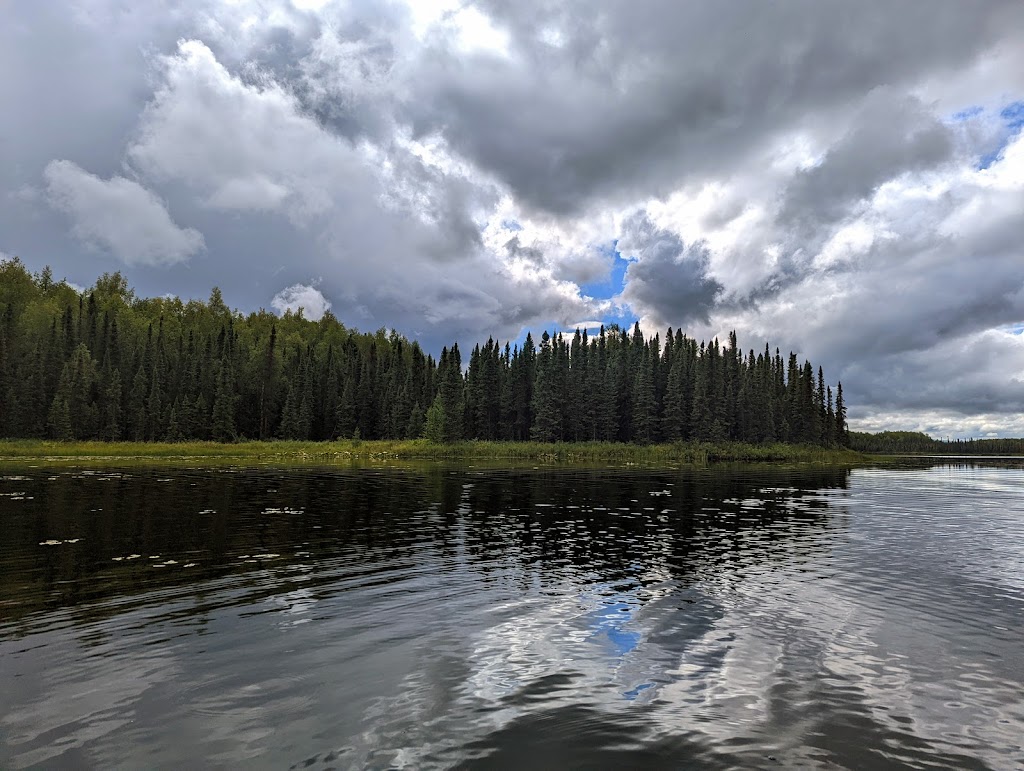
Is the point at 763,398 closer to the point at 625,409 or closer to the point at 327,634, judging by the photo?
the point at 625,409

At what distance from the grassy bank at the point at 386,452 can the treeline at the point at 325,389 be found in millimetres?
13930

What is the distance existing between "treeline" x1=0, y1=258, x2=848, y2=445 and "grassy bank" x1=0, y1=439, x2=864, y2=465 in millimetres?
13930

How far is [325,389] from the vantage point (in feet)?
534

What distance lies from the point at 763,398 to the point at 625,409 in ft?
158

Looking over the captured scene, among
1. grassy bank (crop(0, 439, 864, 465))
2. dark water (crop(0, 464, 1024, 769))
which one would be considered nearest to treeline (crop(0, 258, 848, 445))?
grassy bank (crop(0, 439, 864, 465))

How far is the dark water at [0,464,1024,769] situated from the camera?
8117 mm

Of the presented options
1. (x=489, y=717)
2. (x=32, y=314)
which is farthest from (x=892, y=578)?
(x=32, y=314)

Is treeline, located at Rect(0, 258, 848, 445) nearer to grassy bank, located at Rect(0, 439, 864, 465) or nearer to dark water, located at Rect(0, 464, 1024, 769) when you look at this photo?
grassy bank, located at Rect(0, 439, 864, 465)

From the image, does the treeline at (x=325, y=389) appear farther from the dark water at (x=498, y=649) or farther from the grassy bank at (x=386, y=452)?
the dark water at (x=498, y=649)

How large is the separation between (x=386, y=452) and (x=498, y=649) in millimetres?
106788

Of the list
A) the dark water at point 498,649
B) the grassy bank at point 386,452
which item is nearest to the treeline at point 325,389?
the grassy bank at point 386,452

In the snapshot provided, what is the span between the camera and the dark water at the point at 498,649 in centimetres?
812

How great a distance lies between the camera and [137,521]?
2688 cm

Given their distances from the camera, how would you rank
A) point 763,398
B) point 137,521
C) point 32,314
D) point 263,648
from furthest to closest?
A: point 763,398
point 32,314
point 137,521
point 263,648
